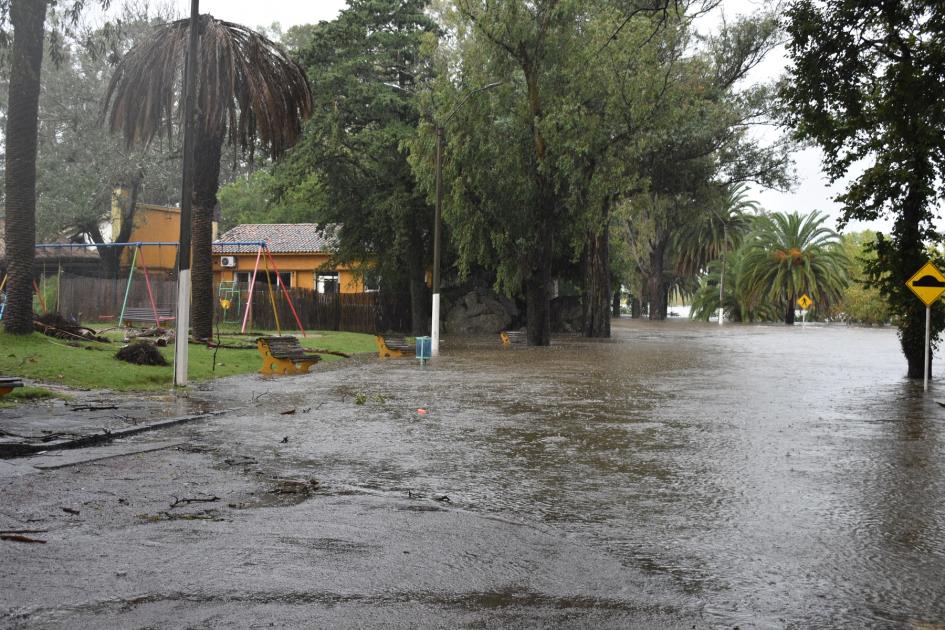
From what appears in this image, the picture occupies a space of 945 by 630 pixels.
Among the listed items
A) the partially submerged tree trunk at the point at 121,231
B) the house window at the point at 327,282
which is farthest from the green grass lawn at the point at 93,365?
the house window at the point at 327,282

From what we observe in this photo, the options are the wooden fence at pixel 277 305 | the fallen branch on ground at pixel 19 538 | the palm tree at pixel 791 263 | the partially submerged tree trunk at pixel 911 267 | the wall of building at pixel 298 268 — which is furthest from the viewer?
A: the palm tree at pixel 791 263

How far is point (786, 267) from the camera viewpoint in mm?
76250

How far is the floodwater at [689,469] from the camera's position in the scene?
17.5 ft

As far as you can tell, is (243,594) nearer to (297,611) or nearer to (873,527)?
(297,611)

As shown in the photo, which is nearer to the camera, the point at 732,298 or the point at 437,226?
the point at 437,226

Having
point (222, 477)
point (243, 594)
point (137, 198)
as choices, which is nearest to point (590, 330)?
point (137, 198)

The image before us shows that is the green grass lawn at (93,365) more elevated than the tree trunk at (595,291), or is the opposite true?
the tree trunk at (595,291)

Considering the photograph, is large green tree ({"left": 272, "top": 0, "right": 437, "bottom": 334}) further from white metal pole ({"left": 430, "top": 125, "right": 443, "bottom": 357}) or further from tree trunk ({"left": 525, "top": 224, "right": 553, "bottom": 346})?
white metal pole ({"left": 430, "top": 125, "right": 443, "bottom": 357})

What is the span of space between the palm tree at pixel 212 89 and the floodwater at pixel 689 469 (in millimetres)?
8243

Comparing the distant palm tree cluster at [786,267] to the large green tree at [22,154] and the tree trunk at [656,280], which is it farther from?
the large green tree at [22,154]

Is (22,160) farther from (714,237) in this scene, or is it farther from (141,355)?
(714,237)

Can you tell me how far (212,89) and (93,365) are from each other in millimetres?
8841

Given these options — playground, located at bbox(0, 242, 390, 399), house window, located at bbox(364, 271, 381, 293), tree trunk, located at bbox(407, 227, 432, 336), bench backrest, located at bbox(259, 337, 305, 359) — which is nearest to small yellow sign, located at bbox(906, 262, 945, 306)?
bench backrest, located at bbox(259, 337, 305, 359)

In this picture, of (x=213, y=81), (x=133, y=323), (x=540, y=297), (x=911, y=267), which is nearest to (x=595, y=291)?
(x=540, y=297)
